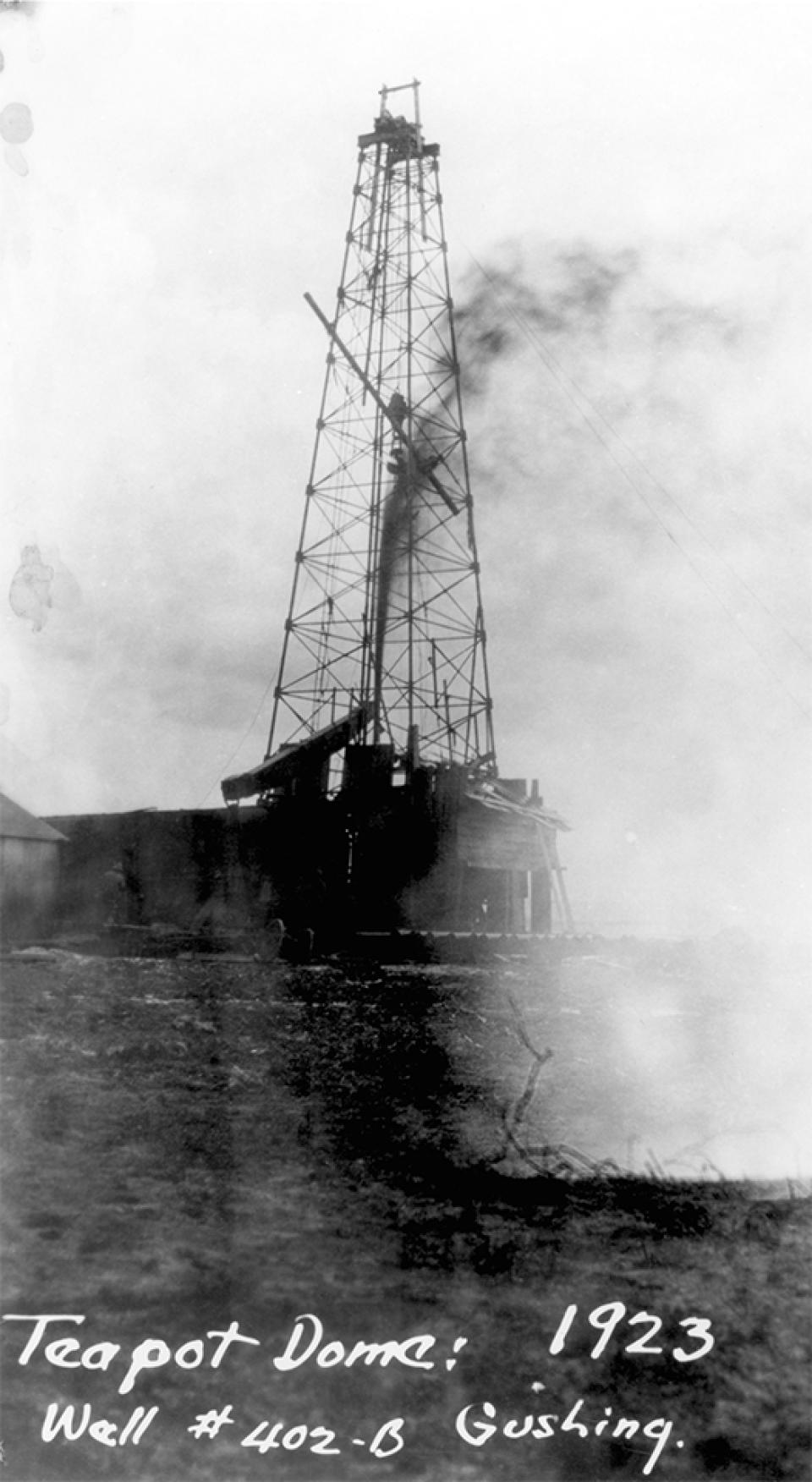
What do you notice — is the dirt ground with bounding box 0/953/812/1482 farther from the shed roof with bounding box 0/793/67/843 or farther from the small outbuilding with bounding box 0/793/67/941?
the shed roof with bounding box 0/793/67/843

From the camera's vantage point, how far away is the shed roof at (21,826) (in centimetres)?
2061

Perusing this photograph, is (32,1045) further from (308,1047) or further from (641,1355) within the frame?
(641,1355)

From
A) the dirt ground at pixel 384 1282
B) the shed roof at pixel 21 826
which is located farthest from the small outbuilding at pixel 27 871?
the dirt ground at pixel 384 1282

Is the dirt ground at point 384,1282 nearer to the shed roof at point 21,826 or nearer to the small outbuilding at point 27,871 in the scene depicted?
the small outbuilding at point 27,871

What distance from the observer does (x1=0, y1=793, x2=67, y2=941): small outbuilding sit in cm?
2005

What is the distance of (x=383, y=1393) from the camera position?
3.09 metres

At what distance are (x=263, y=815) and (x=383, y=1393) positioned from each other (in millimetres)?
16577

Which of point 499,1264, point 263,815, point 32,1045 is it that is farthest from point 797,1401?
point 263,815

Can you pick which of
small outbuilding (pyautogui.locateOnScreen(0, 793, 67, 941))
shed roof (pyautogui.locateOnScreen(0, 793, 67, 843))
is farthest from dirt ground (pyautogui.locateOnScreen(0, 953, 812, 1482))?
Answer: shed roof (pyautogui.locateOnScreen(0, 793, 67, 843))

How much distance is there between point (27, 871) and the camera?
21078 mm

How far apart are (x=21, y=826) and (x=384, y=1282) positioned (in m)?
19.3

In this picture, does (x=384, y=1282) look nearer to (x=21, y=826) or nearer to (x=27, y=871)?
(x=27, y=871)

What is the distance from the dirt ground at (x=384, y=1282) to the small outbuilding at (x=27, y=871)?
13629 mm

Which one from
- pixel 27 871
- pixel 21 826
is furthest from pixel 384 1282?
pixel 21 826
